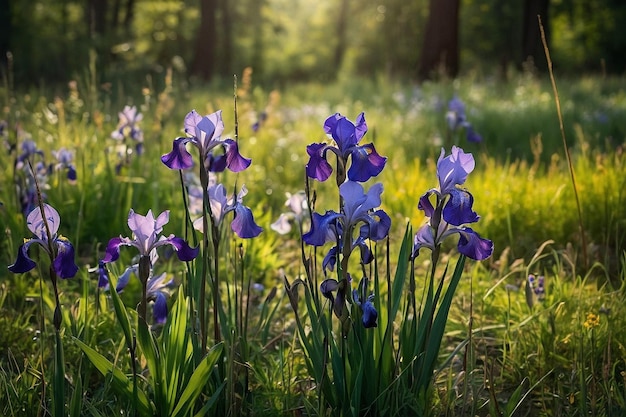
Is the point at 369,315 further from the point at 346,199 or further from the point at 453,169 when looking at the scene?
the point at 453,169

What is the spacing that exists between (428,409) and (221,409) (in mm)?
617

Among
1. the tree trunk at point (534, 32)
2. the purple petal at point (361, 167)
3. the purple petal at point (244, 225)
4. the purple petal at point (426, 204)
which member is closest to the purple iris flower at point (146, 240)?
the purple petal at point (244, 225)

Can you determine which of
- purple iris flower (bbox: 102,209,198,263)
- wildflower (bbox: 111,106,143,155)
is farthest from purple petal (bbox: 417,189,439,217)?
wildflower (bbox: 111,106,143,155)

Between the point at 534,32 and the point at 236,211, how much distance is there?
18.1m

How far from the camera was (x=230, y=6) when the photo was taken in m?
24.9

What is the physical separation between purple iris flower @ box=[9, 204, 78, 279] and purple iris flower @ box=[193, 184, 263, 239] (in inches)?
15.4

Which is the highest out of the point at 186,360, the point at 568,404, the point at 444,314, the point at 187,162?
the point at 187,162

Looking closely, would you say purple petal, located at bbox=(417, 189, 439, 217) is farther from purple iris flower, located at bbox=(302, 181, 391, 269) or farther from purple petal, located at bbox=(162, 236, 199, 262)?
purple petal, located at bbox=(162, 236, 199, 262)

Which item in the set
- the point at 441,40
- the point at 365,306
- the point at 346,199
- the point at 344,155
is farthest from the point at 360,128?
the point at 441,40

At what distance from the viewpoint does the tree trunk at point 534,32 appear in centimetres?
1677

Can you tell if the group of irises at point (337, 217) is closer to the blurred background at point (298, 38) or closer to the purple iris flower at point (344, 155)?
the purple iris flower at point (344, 155)

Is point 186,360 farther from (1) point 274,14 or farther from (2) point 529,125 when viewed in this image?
(1) point 274,14

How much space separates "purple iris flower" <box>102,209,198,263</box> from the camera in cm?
153

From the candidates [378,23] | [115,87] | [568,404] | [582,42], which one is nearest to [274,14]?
[378,23]
